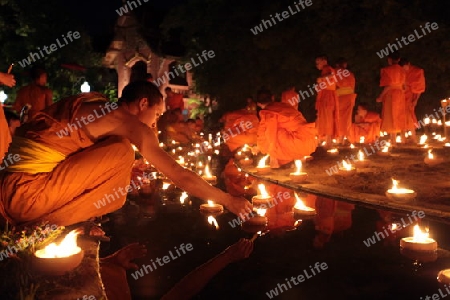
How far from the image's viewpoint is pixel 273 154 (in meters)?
9.73

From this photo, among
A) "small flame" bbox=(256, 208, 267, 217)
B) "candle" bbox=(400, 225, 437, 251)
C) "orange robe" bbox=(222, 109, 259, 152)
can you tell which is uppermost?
"orange robe" bbox=(222, 109, 259, 152)

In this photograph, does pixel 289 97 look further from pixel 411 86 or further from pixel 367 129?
pixel 411 86

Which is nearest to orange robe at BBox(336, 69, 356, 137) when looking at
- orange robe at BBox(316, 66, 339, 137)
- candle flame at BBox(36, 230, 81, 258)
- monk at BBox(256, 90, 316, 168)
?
orange robe at BBox(316, 66, 339, 137)

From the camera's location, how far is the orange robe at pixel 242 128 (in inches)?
485

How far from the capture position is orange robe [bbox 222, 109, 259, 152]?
12312 millimetres

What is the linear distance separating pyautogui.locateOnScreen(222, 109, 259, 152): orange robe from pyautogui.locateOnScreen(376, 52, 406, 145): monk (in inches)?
121

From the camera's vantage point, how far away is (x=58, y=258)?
3117 mm

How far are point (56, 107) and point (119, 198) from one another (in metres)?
0.90

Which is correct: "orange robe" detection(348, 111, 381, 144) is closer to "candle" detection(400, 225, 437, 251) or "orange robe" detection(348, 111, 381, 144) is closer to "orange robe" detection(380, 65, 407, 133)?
"orange robe" detection(380, 65, 407, 133)

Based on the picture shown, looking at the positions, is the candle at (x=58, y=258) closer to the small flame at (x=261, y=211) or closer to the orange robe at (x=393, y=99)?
the small flame at (x=261, y=211)

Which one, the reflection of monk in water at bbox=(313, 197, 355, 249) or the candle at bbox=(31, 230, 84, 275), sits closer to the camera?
the candle at bbox=(31, 230, 84, 275)

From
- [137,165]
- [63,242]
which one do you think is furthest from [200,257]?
[137,165]

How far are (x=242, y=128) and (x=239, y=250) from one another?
27.1 feet

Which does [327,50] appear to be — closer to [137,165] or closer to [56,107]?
[137,165]
